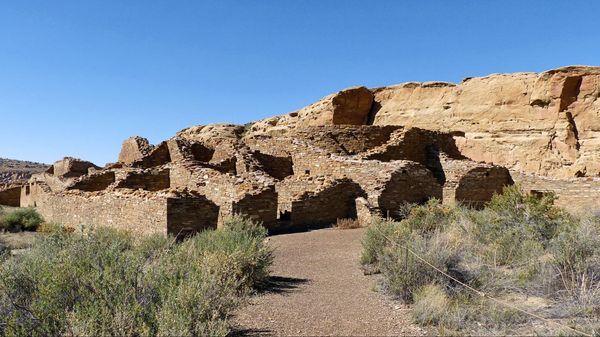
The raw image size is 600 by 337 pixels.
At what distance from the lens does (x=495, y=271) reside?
6.23 m

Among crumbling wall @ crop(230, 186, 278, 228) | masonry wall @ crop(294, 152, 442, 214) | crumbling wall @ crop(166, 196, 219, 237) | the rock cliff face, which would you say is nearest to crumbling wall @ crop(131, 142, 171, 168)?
masonry wall @ crop(294, 152, 442, 214)

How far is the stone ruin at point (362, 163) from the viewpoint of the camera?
472 inches

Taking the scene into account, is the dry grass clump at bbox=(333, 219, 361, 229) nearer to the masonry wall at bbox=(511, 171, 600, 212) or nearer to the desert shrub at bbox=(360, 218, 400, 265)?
the desert shrub at bbox=(360, 218, 400, 265)

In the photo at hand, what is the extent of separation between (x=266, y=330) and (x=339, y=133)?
1500 centimetres

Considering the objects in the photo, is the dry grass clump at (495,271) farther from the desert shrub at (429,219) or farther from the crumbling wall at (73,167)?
the crumbling wall at (73,167)

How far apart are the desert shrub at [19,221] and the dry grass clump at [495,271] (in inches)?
533

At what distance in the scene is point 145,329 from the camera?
133 inches

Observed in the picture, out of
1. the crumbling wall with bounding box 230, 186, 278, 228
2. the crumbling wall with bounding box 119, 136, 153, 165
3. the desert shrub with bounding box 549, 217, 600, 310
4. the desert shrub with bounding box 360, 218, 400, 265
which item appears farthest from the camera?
the crumbling wall with bounding box 119, 136, 153, 165

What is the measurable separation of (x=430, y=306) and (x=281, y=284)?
97.9 inches

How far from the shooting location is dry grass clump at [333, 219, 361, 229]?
39.6 ft

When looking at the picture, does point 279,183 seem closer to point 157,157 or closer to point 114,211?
point 114,211

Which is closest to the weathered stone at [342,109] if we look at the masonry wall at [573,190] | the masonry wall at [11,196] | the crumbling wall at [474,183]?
the crumbling wall at [474,183]

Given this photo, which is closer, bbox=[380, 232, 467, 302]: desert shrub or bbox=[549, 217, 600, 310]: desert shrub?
bbox=[549, 217, 600, 310]: desert shrub

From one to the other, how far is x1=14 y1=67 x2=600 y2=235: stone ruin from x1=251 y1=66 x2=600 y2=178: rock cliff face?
0.06 metres
